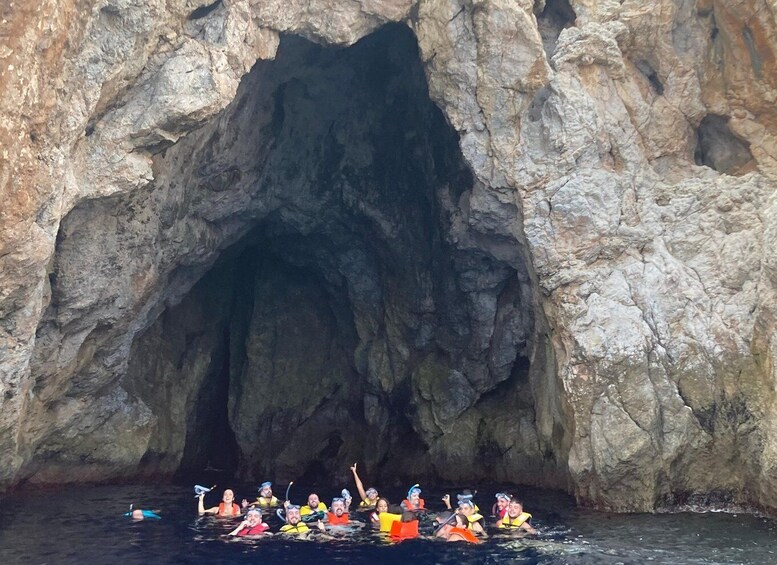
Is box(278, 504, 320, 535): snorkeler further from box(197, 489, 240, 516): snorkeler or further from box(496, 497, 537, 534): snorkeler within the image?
box(496, 497, 537, 534): snorkeler

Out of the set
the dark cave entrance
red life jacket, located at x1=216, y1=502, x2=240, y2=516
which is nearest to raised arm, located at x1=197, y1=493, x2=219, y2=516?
red life jacket, located at x1=216, y1=502, x2=240, y2=516

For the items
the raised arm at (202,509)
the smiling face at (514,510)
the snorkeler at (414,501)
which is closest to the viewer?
the smiling face at (514,510)

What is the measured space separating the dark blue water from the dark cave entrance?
6.13m

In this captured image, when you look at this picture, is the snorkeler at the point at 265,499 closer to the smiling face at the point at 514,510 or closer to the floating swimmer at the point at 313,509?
the floating swimmer at the point at 313,509

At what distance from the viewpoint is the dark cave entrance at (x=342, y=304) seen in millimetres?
21891

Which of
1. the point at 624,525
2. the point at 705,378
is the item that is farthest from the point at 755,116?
the point at 624,525

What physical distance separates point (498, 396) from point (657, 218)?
8026 millimetres

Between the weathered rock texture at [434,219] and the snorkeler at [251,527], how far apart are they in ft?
16.0

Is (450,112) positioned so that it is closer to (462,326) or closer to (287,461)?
(462,326)

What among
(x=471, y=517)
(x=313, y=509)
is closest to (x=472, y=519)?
(x=471, y=517)

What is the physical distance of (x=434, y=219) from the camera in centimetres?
2312

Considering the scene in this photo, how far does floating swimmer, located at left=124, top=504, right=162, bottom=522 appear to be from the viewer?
16.4 metres

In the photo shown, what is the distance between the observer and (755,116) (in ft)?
58.0

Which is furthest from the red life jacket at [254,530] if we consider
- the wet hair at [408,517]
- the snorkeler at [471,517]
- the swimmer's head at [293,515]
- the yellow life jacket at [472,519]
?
the yellow life jacket at [472,519]
